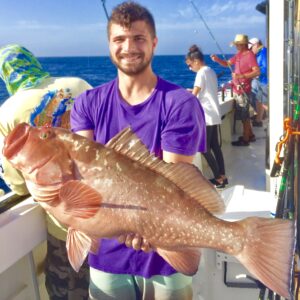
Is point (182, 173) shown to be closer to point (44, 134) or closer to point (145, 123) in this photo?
point (145, 123)

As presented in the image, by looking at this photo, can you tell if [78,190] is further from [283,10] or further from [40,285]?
[283,10]

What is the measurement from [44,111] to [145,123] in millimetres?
887

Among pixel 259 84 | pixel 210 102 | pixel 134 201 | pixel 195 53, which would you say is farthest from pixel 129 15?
pixel 259 84

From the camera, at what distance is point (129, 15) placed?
198 cm

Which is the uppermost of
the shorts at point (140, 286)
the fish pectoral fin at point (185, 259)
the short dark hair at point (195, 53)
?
the short dark hair at point (195, 53)

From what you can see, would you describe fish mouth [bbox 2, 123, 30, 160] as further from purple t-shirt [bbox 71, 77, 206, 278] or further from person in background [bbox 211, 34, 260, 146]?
person in background [bbox 211, 34, 260, 146]

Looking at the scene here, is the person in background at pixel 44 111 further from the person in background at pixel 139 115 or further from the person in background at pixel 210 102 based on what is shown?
the person in background at pixel 210 102

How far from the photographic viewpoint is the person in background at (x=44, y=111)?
8.30ft

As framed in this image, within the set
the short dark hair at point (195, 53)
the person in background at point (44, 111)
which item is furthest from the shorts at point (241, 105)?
the person in background at point (44, 111)

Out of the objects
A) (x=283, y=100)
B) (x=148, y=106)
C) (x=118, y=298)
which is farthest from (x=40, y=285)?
(x=283, y=100)

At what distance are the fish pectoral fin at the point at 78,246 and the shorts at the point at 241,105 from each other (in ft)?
20.2

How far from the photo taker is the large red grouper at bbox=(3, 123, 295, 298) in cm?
163

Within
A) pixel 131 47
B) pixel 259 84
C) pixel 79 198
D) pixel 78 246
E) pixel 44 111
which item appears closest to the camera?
pixel 79 198

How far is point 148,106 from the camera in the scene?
200 cm
